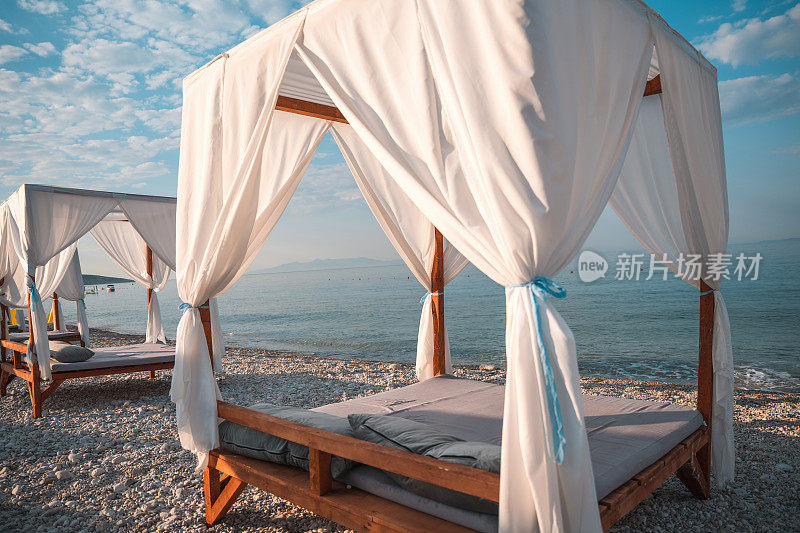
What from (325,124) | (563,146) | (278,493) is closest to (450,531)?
(278,493)

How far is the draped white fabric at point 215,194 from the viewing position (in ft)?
8.47

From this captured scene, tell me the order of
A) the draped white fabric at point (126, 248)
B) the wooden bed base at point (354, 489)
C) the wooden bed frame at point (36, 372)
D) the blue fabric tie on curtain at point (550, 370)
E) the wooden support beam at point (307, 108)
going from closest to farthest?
the blue fabric tie on curtain at point (550, 370) < the wooden bed base at point (354, 489) < the wooden support beam at point (307, 108) < the wooden bed frame at point (36, 372) < the draped white fabric at point (126, 248)

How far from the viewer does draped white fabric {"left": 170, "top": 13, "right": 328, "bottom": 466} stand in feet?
8.47

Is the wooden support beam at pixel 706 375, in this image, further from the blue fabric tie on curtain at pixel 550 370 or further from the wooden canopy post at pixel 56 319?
the wooden canopy post at pixel 56 319

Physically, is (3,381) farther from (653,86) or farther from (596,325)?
(596,325)

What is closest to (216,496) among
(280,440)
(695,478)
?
(280,440)

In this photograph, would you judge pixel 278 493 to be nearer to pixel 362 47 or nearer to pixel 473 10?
pixel 362 47

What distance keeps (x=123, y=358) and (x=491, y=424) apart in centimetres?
484

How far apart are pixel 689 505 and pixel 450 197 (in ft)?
7.86

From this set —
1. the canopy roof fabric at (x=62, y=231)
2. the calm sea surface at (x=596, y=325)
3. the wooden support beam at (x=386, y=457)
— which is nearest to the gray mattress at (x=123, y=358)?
the canopy roof fabric at (x=62, y=231)

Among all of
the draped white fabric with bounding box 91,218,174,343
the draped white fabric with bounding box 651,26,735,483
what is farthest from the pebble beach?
the draped white fabric with bounding box 91,218,174,343

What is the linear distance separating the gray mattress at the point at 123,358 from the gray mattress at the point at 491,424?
3.74 meters

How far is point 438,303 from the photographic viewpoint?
14.3 ft

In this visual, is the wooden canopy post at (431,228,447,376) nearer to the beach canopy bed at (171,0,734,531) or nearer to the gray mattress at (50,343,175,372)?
the beach canopy bed at (171,0,734,531)
